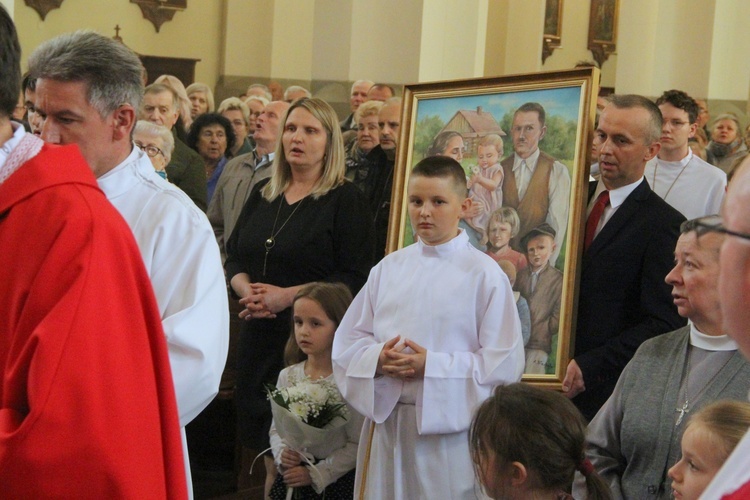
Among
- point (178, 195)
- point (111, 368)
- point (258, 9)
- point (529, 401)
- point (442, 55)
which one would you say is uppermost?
point (258, 9)

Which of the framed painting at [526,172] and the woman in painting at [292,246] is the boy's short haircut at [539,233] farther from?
the woman in painting at [292,246]

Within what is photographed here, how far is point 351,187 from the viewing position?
516 centimetres

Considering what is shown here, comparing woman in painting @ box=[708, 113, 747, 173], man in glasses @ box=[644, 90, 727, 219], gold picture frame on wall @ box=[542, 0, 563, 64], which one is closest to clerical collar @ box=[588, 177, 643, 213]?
man in glasses @ box=[644, 90, 727, 219]

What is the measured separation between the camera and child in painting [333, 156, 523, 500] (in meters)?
3.96

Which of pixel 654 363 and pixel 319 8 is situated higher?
pixel 319 8

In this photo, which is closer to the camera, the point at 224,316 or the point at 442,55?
the point at 224,316

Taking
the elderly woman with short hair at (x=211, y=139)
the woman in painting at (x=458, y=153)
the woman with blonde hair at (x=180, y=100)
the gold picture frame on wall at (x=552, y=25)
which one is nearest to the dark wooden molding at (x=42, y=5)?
the woman with blonde hair at (x=180, y=100)

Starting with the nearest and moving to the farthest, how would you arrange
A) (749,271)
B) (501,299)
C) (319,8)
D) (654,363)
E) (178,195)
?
(749,271)
(178,195)
(654,363)
(501,299)
(319,8)

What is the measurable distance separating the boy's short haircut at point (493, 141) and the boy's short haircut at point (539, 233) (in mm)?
458

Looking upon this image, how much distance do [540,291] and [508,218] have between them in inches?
16.8

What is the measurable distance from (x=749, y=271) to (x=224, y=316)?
6.01 feet

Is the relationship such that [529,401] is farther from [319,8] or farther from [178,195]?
[319,8]

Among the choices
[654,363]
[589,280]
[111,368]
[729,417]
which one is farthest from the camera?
[589,280]

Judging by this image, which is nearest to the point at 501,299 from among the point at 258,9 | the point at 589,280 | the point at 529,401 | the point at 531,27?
the point at 589,280
